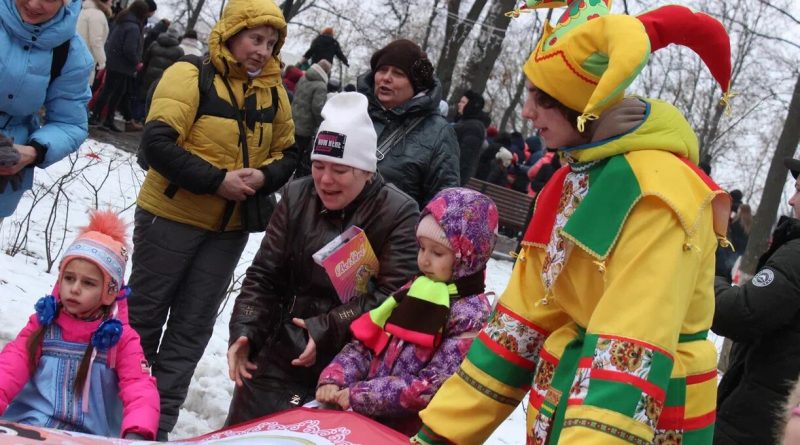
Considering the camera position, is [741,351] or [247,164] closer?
[741,351]

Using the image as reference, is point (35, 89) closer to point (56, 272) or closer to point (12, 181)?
point (12, 181)

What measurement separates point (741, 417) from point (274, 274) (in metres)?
1.93

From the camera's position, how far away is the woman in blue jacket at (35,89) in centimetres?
399

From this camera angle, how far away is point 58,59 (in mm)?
4188

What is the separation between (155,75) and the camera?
43.5 feet

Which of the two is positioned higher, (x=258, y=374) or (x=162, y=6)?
(x=162, y=6)

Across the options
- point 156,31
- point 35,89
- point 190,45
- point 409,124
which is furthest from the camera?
point 156,31

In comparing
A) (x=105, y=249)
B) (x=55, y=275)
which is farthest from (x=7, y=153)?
(x=55, y=275)

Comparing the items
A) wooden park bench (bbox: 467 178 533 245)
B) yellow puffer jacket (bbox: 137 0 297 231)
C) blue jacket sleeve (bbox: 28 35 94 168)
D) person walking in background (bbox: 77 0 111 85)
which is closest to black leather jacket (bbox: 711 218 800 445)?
yellow puffer jacket (bbox: 137 0 297 231)

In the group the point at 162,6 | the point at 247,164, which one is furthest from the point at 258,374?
the point at 162,6

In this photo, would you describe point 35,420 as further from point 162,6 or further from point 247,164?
point 162,6

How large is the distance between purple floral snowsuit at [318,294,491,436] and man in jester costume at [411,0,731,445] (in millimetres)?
499

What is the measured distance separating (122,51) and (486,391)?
10.4 m

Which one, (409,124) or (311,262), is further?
(409,124)
